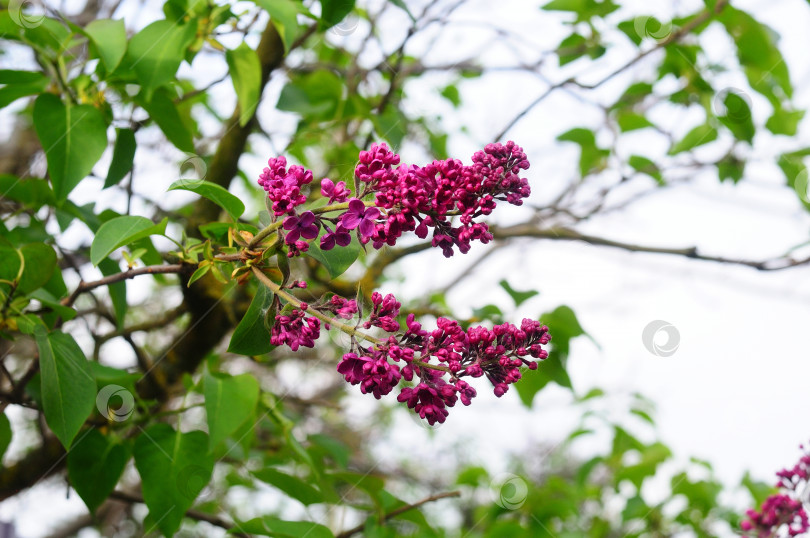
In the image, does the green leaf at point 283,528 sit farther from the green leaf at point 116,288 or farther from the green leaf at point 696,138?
the green leaf at point 696,138

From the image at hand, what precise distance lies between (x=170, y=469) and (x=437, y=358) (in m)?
0.66

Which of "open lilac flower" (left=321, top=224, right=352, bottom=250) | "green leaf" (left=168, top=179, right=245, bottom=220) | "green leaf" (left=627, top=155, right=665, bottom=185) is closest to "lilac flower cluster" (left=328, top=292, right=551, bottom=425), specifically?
"open lilac flower" (left=321, top=224, right=352, bottom=250)

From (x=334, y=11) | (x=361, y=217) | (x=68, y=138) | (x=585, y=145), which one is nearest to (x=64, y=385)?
(x=68, y=138)

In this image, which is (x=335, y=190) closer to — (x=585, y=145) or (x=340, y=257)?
(x=340, y=257)

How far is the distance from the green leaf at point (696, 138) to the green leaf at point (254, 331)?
167 centimetres

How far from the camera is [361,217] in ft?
2.48

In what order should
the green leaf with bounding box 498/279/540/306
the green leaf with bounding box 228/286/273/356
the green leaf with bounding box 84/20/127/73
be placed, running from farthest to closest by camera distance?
the green leaf with bounding box 498/279/540/306 < the green leaf with bounding box 84/20/127/73 < the green leaf with bounding box 228/286/273/356

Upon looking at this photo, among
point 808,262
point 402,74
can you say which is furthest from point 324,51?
point 808,262

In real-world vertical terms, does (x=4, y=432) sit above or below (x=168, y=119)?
below

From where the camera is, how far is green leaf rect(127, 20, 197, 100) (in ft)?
3.74

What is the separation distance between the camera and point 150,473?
119cm

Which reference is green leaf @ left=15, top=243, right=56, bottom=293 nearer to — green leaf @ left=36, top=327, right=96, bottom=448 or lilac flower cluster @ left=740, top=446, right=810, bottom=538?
green leaf @ left=36, top=327, right=96, bottom=448

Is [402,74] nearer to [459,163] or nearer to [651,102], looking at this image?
[651,102]

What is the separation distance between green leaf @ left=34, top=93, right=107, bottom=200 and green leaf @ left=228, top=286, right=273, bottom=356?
0.47 metres
